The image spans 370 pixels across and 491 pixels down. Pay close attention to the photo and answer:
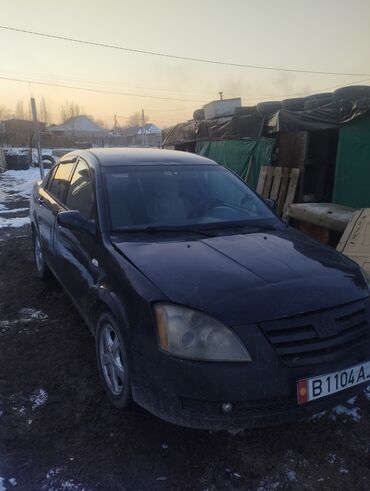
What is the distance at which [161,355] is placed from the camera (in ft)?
6.90

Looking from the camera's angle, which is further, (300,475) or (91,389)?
(91,389)

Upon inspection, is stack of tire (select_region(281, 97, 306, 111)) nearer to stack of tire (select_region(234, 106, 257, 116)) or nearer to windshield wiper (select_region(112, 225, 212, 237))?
stack of tire (select_region(234, 106, 257, 116))

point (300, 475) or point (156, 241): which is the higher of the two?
point (156, 241)

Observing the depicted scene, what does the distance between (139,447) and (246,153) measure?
8.44m

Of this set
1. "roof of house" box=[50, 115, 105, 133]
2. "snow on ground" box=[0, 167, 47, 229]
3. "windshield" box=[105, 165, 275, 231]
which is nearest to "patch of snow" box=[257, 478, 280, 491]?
"windshield" box=[105, 165, 275, 231]

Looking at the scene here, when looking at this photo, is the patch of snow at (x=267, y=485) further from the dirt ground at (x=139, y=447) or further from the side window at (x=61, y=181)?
the side window at (x=61, y=181)

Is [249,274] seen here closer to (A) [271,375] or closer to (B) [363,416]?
(A) [271,375]

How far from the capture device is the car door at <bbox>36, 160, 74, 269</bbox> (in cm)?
414

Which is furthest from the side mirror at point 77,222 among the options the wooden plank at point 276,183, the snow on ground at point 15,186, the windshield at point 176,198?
the snow on ground at point 15,186

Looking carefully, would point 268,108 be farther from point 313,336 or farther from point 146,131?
point 146,131

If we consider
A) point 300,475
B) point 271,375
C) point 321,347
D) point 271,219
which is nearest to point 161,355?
point 271,375

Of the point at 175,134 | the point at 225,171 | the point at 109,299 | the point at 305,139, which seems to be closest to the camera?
the point at 109,299

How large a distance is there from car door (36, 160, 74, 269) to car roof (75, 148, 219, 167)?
14.9 inches

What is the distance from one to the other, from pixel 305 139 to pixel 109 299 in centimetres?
689
